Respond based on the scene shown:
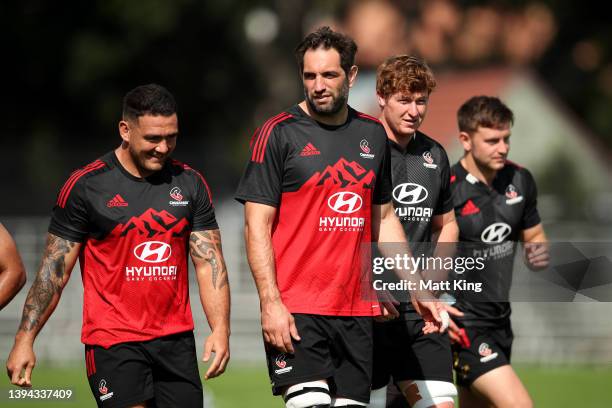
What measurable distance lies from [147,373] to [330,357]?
43.6 inches

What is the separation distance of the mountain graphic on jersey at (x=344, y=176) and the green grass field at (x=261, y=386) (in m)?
5.23

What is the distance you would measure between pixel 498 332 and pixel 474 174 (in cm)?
122

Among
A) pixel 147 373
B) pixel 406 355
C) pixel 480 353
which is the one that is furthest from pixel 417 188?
pixel 147 373

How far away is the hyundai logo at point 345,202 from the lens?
648cm

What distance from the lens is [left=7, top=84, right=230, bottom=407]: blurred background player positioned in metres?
6.50

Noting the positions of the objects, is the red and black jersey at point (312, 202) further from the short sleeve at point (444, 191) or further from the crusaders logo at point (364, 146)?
the short sleeve at point (444, 191)

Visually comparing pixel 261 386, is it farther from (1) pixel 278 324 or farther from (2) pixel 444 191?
(1) pixel 278 324

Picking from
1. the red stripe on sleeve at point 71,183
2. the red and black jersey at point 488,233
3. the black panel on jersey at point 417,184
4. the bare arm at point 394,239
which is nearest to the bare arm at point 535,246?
the red and black jersey at point 488,233

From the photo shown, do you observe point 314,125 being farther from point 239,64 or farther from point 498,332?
point 239,64

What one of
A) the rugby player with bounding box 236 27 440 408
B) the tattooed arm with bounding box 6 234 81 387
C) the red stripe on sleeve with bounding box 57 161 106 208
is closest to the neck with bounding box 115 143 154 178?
the red stripe on sleeve with bounding box 57 161 106 208

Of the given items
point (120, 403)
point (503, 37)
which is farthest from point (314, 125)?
point (503, 37)

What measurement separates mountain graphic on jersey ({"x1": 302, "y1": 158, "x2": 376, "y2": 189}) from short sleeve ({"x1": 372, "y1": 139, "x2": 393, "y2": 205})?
13 centimetres

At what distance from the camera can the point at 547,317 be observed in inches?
642

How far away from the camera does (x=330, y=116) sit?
6555mm
